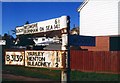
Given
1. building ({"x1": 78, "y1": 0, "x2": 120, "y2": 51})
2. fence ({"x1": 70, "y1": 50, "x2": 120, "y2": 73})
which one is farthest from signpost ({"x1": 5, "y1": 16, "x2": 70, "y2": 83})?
building ({"x1": 78, "y1": 0, "x2": 120, "y2": 51})

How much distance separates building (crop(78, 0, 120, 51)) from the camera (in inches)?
1196

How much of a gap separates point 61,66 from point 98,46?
2347 cm

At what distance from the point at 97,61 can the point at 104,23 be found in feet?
21.8

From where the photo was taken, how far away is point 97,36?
31625 millimetres

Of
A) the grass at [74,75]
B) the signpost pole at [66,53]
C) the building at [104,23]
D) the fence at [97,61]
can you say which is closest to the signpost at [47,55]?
the signpost pole at [66,53]

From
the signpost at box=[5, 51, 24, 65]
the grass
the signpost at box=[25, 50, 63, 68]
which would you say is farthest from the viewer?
the grass

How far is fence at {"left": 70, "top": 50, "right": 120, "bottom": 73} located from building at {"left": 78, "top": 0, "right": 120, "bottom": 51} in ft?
15.9

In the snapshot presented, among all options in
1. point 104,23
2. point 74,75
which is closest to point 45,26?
point 74,75

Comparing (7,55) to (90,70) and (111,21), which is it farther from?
(111,21)

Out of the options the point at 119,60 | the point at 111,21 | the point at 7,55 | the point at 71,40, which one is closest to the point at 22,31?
the point at 7,55

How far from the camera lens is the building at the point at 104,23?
30391mm

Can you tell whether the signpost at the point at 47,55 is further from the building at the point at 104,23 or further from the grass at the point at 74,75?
the building at the point at 104,23

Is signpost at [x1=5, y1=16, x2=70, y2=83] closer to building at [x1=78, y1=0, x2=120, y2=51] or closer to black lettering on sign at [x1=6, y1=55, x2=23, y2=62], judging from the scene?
black lettering on sign at [x1=6, y1=55, x2=23, y2=62]

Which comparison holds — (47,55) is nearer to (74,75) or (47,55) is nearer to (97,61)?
(74,75)
